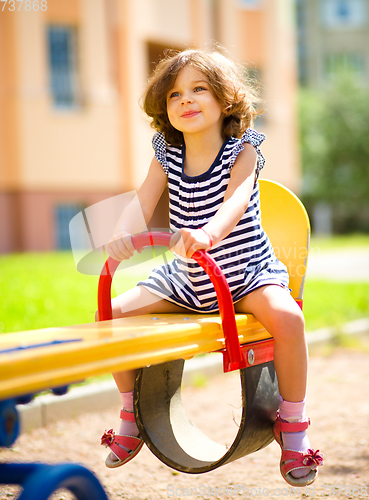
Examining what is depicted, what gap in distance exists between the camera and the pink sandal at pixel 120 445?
211 centimetres

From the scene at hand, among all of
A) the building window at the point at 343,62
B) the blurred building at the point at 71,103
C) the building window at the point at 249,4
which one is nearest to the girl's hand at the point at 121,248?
the blurred building at the point at 71,103

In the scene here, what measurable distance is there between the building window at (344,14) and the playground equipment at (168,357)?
35.3 meters

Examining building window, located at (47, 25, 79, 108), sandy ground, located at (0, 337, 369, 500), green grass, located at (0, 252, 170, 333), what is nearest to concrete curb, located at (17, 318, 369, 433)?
sandy ground, located at (0, 337, 369, 500)

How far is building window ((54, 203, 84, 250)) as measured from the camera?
43.4 feet

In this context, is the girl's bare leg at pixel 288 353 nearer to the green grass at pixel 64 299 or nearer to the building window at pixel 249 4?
the green grass at pixel 64 299

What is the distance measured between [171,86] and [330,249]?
1250 cm

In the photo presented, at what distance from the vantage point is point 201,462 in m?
2.07

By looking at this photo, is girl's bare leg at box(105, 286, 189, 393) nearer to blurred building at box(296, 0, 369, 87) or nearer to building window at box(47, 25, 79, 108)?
building window at box(47, 25, 79, 108)

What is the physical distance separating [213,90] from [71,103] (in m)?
11.5

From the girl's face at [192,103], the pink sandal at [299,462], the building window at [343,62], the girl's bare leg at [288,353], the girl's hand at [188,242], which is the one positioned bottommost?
the pink sandal at [299,462]

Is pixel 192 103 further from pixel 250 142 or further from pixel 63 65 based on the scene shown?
pixel 63 65

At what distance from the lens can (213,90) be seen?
2.11 meters

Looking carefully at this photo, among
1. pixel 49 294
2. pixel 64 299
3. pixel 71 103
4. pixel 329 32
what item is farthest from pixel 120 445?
pixel 329 32

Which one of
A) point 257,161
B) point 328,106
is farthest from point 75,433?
point 328,106
